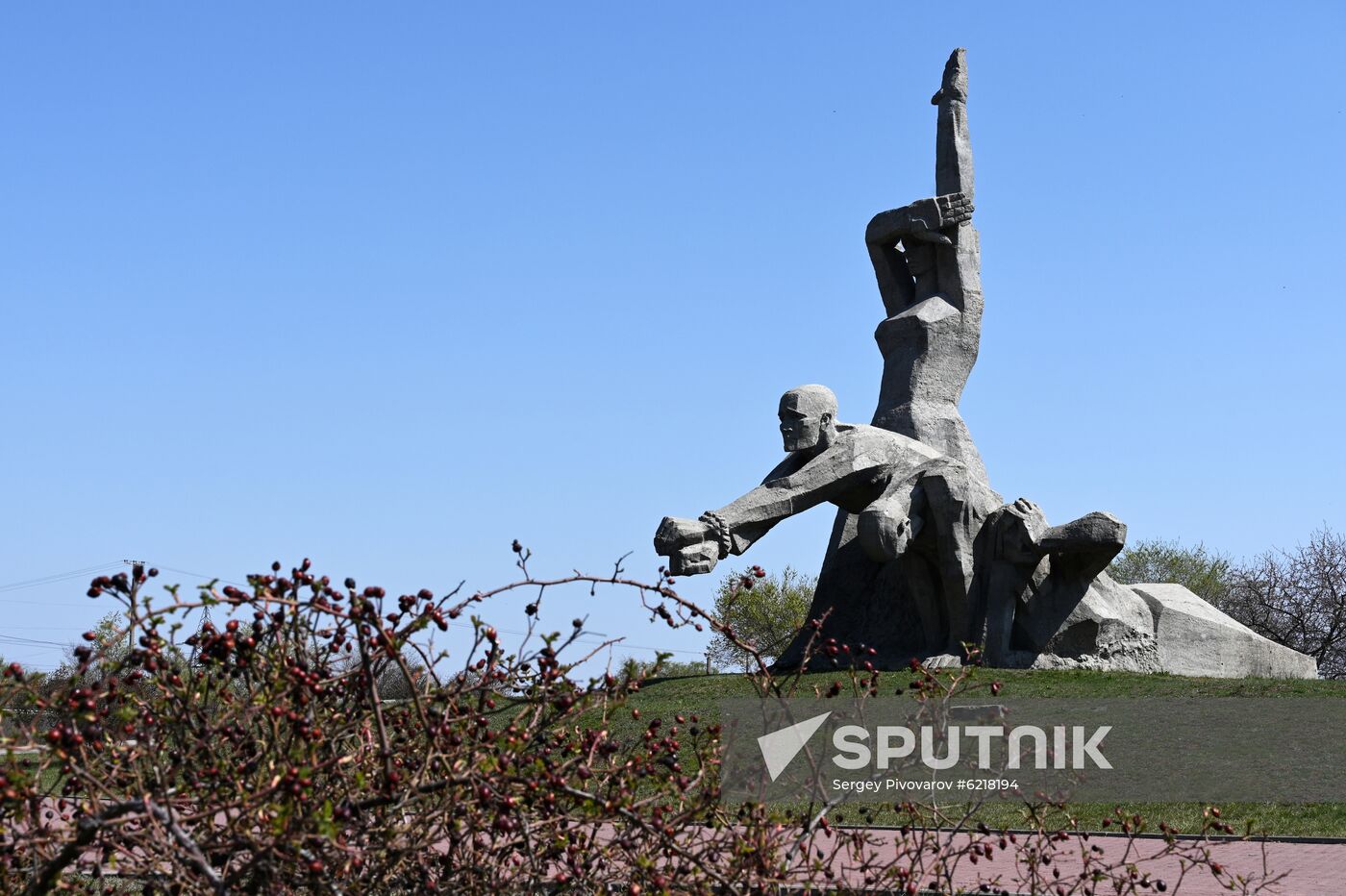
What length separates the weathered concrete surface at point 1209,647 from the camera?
1540 centimetres

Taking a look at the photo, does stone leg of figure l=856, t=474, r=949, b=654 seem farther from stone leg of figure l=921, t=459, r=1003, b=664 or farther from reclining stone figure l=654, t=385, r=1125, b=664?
stone leg of figure l=921, t=459, r=1003, b=664

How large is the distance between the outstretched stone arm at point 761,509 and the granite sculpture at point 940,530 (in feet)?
0.05

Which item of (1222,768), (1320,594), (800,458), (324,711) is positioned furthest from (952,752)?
(1320,594)

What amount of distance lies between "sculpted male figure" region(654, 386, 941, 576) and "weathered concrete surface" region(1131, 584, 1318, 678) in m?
2.94

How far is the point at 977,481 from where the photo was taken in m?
15.1

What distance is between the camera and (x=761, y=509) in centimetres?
1356

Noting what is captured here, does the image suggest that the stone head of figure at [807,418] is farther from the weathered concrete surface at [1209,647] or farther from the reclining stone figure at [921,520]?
the weathered concrete surface at [1209,647]

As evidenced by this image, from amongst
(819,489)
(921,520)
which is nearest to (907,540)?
(921,520)

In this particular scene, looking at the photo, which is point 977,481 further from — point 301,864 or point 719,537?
point 301,864

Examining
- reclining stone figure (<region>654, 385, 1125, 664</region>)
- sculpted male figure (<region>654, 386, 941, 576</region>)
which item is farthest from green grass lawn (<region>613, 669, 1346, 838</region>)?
sculpted male figure (<region>654, 386, 941, 576</region>)

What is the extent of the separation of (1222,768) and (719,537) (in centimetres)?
448

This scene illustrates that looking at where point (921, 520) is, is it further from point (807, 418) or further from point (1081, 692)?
point (1081, 692)

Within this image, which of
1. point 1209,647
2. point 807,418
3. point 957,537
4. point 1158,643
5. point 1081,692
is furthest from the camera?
point 1209,647

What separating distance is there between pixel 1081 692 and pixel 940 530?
7.31ft
